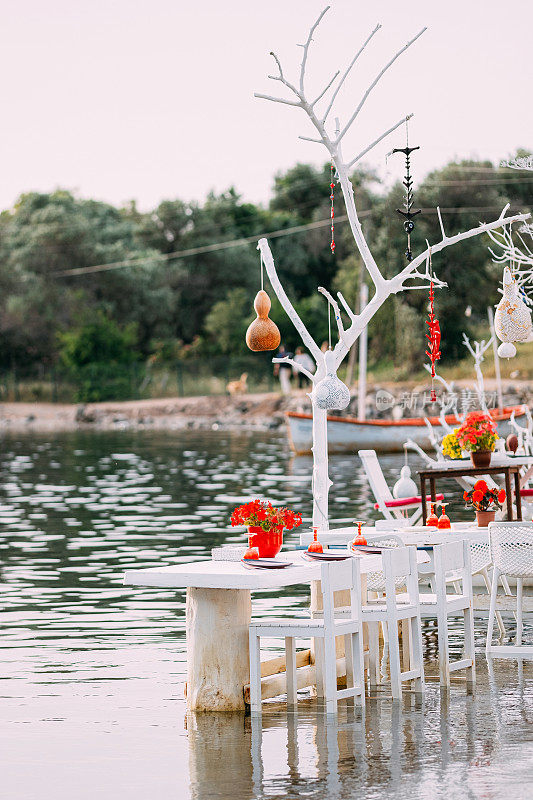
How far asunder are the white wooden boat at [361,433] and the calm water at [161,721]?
62.0 ft

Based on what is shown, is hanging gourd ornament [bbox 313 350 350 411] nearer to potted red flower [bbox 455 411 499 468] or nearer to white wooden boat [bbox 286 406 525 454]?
potted red flower [bbox 455 411 499 468]

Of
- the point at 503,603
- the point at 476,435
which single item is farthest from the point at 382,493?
the point at 503,603

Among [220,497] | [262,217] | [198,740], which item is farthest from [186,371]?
[198,740]

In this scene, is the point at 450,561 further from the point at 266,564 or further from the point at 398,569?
the point at 266,564

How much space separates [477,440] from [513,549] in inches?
103

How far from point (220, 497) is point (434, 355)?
12831 millimetres

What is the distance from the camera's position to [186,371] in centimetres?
6638

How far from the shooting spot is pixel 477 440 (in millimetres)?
12242

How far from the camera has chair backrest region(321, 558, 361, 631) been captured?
26.9 feet

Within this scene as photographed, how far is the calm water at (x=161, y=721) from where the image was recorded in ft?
22.4

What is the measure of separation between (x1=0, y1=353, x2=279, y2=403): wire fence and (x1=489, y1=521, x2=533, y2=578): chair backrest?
53.6m

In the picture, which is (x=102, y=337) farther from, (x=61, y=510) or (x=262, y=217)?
(x=61, y=510)

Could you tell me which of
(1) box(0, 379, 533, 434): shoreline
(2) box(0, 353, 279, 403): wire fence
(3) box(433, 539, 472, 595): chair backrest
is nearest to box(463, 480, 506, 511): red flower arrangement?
(3) box(433, 539, 472, 595): chair backrest

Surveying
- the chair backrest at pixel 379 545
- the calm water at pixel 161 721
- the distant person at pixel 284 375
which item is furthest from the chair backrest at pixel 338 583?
the distant person at pixel 284 375
